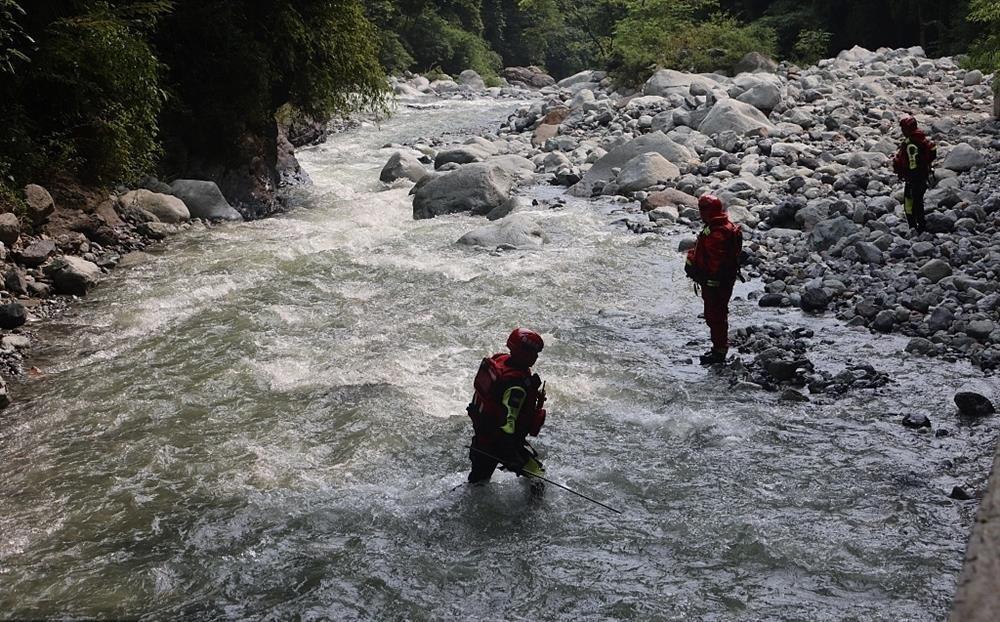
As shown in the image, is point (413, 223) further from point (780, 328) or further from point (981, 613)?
point (981, 613)

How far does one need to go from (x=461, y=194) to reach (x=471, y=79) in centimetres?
3146

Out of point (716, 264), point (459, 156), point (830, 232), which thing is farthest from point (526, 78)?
point (716, 264)

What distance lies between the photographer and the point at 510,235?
1231 centimetres

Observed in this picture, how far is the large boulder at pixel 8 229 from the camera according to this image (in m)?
9.79

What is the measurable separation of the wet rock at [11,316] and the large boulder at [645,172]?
980cm

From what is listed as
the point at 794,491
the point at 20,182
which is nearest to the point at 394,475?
the point at 794,491

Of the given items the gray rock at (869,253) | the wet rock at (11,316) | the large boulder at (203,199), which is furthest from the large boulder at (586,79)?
the wet rock at (11,316)

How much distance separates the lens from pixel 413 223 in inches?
547

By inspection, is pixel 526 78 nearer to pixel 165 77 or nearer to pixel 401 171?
pixel 401 171

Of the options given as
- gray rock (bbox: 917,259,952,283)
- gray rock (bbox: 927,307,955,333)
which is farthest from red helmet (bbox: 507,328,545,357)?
gray rock (bbox: 917,259,952,283)

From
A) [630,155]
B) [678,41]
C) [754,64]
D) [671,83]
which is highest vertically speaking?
[678,41]

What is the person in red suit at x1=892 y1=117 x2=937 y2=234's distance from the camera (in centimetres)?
1069

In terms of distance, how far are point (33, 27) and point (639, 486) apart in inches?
343

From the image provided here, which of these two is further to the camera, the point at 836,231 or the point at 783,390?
the point at 836,231
